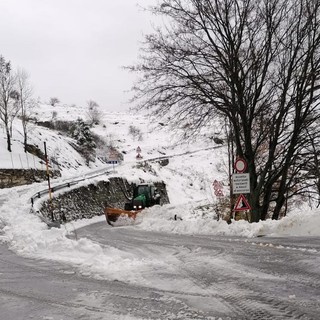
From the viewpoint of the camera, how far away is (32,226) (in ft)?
48.6


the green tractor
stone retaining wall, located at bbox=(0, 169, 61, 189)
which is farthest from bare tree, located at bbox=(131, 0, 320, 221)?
stone retaining wall, located at bbox=(0, 169, 61, 189)

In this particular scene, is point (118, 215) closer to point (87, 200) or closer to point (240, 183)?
point (240, 183)

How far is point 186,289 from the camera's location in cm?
555

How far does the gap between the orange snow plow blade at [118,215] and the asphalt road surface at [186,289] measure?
43.9 ft

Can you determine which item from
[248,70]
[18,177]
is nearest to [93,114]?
[18,177]

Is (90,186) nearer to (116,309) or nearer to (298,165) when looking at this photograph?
(298,165)

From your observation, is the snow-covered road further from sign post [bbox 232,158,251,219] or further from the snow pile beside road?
sign post [bbox 232,158,251,219]

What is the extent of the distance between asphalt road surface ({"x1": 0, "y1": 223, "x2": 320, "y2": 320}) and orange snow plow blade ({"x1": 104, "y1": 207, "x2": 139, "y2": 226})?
13.4 metres

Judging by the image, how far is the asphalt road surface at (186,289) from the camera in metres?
4.61

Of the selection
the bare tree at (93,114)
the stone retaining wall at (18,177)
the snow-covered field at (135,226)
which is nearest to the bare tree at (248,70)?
the snow-covered field at (135,226)

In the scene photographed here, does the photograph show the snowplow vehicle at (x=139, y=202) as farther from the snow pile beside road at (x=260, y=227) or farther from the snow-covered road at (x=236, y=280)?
the snow-covered road at (x=236, y=280)

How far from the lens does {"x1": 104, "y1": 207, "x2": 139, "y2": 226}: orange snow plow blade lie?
2188 centimetres

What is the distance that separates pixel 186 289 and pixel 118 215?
1690cm

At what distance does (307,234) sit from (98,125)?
89385 millimetres
